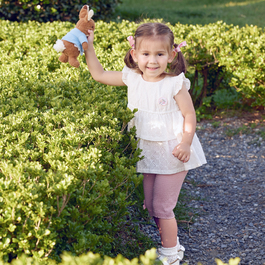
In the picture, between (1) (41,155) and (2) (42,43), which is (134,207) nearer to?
(1) (41,155)

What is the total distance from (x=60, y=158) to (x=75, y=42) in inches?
45.0

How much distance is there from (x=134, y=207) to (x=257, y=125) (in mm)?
3240

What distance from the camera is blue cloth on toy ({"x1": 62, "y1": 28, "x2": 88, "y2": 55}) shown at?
9.53 ft

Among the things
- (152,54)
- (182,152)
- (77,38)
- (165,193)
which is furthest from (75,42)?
(165,193)

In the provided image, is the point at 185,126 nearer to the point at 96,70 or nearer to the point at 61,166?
Answer: the point at 96,70

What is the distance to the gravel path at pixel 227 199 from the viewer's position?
3373 millimetres

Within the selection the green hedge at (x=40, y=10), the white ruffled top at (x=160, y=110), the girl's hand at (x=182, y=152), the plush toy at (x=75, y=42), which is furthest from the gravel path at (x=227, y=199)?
the green hedge at (x=40, y=10)

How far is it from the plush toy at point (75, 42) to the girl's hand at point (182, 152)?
1080 millimetres

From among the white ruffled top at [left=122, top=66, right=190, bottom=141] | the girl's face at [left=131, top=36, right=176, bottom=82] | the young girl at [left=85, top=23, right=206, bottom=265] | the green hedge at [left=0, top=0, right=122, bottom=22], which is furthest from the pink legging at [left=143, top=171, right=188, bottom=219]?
the green hedge at [left=0, top=0, right=122, bottom=22]

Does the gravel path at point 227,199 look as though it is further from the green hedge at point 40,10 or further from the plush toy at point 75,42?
the green hedge at point 40,10

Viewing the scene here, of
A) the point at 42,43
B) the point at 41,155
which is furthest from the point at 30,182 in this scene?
the point at 42,43

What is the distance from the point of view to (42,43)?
5.13 meters

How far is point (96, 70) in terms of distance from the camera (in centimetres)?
313

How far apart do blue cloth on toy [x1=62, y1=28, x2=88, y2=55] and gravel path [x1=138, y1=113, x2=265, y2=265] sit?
1909mm
